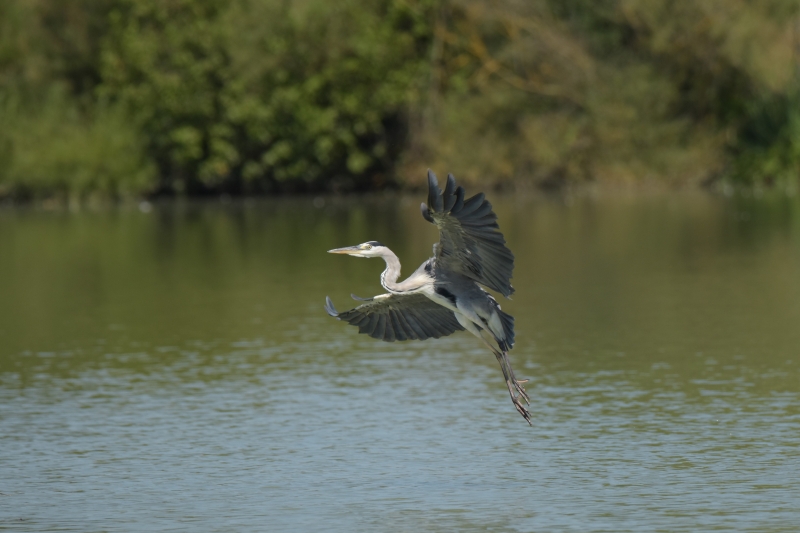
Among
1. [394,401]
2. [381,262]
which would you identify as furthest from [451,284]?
[381,262]

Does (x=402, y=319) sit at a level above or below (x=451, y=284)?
below

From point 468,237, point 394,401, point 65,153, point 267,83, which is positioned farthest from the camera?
point 267,83

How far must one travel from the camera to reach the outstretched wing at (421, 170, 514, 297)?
28.2ft

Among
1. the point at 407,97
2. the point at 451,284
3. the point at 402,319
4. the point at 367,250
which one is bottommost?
the point at 402,319

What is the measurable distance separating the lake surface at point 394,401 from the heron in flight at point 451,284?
3.02ft

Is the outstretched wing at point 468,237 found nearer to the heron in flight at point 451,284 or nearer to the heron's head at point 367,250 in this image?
the heron in flight at point 451,284

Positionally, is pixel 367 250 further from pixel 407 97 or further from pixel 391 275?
pixel 407 97

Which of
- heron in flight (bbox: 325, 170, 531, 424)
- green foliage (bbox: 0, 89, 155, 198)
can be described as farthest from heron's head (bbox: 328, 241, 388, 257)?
green foliage (bbox: 0, 89, 155, 198)

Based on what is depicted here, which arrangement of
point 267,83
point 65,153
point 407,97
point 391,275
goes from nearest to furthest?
1. point 391,275
2. point 65,153
3. point 407,97
4. point 267,83

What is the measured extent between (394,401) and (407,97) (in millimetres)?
32670

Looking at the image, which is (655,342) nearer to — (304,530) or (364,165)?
(304,530)

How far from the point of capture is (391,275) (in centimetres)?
985

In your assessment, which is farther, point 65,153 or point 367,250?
point 65,153

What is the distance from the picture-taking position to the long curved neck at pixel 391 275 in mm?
9742
